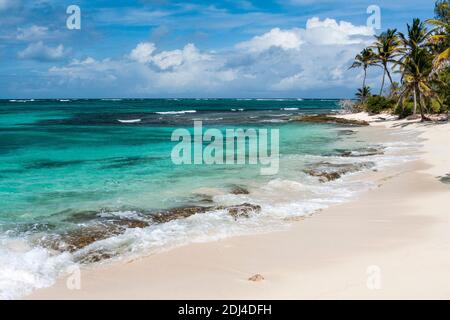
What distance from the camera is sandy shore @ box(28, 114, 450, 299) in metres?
6.16

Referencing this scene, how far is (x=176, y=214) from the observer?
11.1m

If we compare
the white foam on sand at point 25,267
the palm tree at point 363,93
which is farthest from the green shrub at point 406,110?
the white foam on sand at point 25,267

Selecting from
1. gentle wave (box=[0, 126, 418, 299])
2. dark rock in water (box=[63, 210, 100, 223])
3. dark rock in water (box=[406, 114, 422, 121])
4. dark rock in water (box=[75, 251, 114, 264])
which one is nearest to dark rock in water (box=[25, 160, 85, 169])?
dark rock in water (box=[63, 210, 100, 223])

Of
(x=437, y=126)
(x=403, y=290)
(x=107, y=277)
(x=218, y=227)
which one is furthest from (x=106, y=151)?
(x=437, y=126)

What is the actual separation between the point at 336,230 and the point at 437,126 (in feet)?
97.2

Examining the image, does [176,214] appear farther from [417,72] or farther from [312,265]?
[417,72]

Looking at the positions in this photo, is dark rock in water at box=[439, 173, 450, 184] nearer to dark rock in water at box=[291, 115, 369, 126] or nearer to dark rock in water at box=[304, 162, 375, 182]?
dark rock in water at box=[304, 162, 375, 182]

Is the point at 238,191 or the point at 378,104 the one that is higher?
the point at 378,104

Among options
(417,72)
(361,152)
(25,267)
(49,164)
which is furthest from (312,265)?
(417,72)

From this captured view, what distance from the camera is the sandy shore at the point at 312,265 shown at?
243 inches

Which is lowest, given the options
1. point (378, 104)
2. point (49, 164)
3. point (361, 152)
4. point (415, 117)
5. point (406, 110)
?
point (49, 164)

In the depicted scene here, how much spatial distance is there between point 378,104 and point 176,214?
46.9 meters

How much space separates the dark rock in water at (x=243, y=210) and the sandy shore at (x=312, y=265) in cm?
138

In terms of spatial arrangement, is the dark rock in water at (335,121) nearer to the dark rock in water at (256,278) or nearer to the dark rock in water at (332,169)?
the dark rock in water at (332,169)
